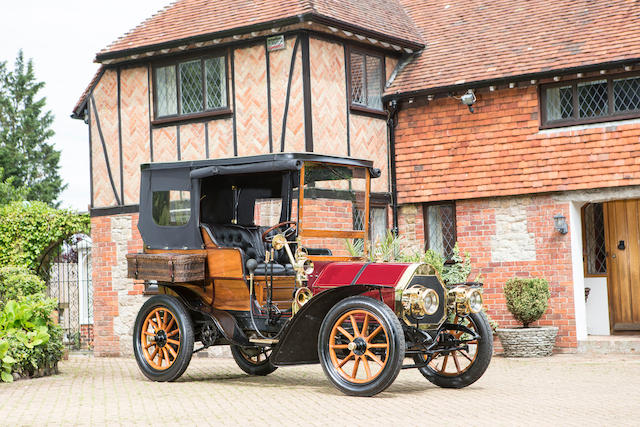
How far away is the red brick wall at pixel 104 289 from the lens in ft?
48.7

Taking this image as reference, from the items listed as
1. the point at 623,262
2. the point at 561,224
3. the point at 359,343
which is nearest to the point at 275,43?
the point at 561,224

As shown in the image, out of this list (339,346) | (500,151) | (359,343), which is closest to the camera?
(359,343)

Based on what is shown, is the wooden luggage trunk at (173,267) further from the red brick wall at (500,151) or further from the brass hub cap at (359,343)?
the red brick wall at (500,151)

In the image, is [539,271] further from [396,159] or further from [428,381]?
[428,381]

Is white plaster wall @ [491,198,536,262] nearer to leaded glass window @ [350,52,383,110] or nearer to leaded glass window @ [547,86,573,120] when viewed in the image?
leaded glass window @ [547,86,573,120]

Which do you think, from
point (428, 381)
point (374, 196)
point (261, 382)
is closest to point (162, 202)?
point (261, 382)

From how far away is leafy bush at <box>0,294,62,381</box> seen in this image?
9820mm

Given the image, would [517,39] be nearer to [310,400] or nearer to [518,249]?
[518,249]

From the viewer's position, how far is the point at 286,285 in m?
8.91

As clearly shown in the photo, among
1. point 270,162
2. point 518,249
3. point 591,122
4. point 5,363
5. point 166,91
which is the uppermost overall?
→ point 166,91

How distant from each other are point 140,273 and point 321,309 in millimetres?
2297

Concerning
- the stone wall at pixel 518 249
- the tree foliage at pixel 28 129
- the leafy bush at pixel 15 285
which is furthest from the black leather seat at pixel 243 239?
the tree foliage at pixel 28 129

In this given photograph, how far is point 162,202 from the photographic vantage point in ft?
31.2

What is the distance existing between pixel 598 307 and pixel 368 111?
4950 mm
